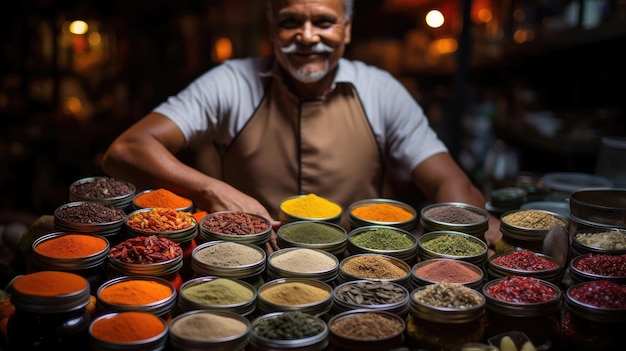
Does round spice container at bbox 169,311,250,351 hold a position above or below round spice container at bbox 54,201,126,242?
below

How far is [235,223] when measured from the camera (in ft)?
5.12

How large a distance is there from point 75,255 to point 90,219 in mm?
166

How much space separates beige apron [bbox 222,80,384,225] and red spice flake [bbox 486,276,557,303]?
1134mm

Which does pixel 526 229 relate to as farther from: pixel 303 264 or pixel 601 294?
pixel 303 264

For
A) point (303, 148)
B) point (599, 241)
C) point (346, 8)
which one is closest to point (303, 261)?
point (599, 241)

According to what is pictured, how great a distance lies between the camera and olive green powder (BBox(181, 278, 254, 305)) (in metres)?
1.23

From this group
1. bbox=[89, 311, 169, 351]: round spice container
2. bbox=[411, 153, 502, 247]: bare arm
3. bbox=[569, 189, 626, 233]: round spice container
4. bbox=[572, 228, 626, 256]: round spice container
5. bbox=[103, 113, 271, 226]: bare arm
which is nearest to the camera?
bbox=[89, 311, 169, 351]: round spice container

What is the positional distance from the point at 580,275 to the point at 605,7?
6.21 ft

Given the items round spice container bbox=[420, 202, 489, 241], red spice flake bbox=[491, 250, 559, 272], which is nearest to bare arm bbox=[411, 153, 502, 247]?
round spice container bbox=[420, 202, 489, 241]

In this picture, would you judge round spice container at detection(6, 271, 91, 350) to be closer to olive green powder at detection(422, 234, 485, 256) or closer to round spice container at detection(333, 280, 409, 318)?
round spice container at detection(333, 280, 409, 318)

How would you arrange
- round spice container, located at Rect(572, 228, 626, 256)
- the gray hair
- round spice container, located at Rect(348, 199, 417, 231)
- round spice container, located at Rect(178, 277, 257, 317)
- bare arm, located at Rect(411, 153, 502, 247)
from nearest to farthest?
round spice container, located at Rect(178, 277, 257, 317) → round spice container, located at Rect(572, 228, 626, 256) → round spice container, located at Rect(348, 199, 417, 231) → bare arm, located at Rect(411, 153, 502, 247) → the gray hair

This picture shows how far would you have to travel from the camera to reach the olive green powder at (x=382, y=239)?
1515 mm

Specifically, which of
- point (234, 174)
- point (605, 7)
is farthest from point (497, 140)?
point (234, 174)

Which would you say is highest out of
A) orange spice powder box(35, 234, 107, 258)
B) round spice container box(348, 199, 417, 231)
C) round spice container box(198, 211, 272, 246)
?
orange spice powder box(35, 234, 107, 258)
